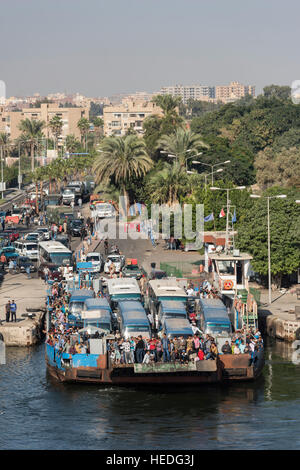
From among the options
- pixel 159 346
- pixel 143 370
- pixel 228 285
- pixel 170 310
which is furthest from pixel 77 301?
pixel 143 370

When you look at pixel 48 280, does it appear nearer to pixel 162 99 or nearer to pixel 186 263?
pixel 186 263

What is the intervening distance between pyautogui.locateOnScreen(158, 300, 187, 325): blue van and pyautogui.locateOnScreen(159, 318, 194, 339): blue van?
0.87 meters

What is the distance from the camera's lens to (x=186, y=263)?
7150cm

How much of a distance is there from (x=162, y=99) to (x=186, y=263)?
8245cm

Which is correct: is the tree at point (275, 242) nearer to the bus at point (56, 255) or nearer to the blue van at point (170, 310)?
the blue van at point (170, 310)

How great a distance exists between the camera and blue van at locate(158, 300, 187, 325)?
47.4 m

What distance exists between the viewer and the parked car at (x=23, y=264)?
2783 inches

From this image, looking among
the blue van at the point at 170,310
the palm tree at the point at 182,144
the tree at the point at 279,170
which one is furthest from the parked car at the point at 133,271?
the tree at the point at 279,170

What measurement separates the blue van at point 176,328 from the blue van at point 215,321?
1.01 metres

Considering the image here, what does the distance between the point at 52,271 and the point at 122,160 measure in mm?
36913

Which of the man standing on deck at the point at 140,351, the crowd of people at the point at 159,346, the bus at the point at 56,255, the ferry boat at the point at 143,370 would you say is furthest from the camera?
the bus at the point at 56,255

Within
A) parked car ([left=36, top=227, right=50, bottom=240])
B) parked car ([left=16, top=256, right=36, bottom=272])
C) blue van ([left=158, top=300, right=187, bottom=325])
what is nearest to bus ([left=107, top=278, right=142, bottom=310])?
blue van ([left=158, top=300, right=187, bottom=325])

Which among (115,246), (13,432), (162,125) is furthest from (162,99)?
(13,432)

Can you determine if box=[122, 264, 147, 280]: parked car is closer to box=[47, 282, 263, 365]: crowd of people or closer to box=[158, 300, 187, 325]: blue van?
box=[158, 300, 187, 325]: blue van
